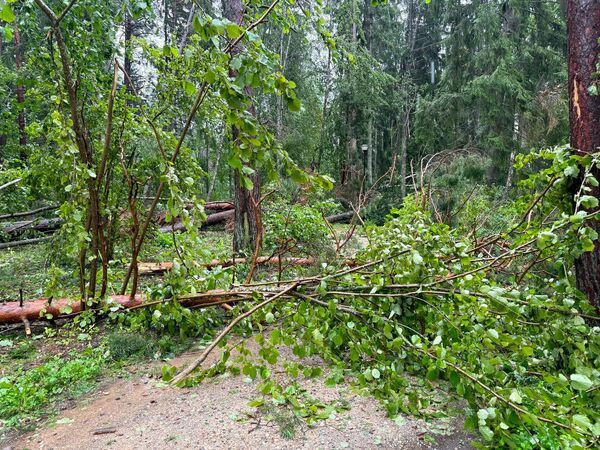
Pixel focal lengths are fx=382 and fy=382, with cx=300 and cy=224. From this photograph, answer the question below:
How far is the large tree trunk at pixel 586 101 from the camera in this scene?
8.69 ft

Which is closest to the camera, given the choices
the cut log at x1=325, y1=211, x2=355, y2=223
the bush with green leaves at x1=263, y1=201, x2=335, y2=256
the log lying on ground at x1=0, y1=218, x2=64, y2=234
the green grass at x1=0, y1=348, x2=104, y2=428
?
the green grass at x1=0, y1=348, x2=104, y2=428

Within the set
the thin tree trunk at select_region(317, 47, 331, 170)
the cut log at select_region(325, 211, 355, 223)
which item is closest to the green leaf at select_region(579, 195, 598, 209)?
the cut log at select_region(325, 211, 355, 223)

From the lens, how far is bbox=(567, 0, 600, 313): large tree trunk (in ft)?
8.69

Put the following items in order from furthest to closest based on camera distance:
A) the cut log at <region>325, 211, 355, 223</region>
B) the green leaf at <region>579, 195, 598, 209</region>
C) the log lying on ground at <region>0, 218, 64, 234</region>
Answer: the cut log at <region>325, 211, 355, 223</region> < the log lying on ground at <region>0, 218, 64, 234</region> < the green leaf at <region>579, 195, 598, 209</region>

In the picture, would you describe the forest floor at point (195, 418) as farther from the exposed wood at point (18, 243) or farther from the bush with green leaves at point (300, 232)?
the exposed wood at point (18, 243)

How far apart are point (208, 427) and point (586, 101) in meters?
3.29

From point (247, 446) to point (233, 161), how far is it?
165cm

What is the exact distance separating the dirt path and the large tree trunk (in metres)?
1.46

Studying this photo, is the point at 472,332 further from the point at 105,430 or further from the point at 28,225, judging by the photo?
the point at 28,225

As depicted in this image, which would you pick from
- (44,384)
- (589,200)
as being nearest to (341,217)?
(44,384)

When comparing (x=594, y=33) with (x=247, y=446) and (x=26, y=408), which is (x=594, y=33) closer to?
(x=247, y=446)

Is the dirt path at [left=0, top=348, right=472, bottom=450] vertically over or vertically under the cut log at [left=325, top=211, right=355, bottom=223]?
under

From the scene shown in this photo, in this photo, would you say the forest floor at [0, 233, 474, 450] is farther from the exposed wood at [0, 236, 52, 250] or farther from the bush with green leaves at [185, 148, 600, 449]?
the exposed wood at [0, 236, 52, 250]

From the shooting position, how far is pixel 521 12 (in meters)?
12.7
